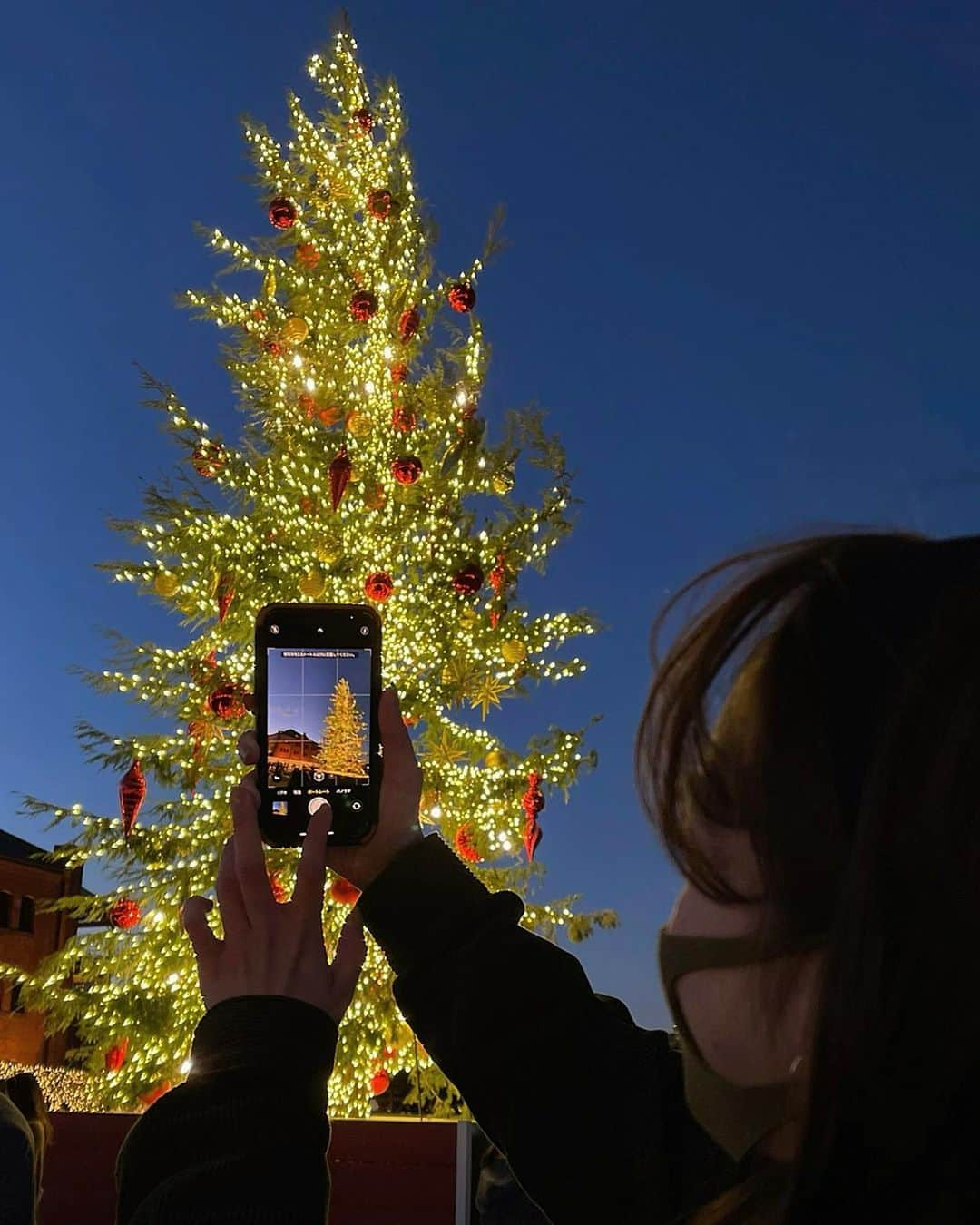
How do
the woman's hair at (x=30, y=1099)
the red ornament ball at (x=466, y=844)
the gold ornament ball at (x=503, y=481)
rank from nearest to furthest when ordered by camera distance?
1. the woman's hair at (x=30, y=1099)
2. the red ornament ball at (x=466, y=844)
3. the gold ornament ball at (x=503, y=481)

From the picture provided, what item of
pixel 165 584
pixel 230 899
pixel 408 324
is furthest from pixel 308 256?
pixel 230 899

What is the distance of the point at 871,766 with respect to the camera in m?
0.77

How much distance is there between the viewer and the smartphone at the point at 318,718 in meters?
1.73

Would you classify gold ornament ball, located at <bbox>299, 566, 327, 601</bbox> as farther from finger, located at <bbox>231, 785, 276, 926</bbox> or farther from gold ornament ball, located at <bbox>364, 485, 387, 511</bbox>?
finger, located at <bbox>231, 785, 276, 926</bbox>

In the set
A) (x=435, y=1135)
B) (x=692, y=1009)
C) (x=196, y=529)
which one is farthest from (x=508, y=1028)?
(x=196, y=529)

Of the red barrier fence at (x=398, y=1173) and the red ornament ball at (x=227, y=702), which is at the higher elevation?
the red ornament ball at (x=227, y=702)

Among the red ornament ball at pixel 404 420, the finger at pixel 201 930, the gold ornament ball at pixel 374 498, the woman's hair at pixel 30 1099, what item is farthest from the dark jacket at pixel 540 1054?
the red ornament ball at pixel 404 420

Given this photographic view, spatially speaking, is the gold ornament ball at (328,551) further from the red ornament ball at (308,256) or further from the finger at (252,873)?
the finger at (252,873)

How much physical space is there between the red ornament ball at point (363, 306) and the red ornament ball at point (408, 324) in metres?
0.29

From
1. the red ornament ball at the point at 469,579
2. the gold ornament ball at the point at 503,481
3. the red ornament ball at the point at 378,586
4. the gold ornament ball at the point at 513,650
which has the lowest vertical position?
the gold ornament ball at the point at 513,650

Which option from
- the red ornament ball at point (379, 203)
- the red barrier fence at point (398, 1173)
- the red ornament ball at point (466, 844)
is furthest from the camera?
the red ornament ball at point (379, 203)

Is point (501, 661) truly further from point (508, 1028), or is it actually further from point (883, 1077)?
point (883, 1077)

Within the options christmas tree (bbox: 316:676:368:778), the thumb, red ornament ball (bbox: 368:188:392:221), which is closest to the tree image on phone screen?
christmas tree (bbox: 316:676:368:778)

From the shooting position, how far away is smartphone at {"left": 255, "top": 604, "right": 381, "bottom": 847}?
1.73m
